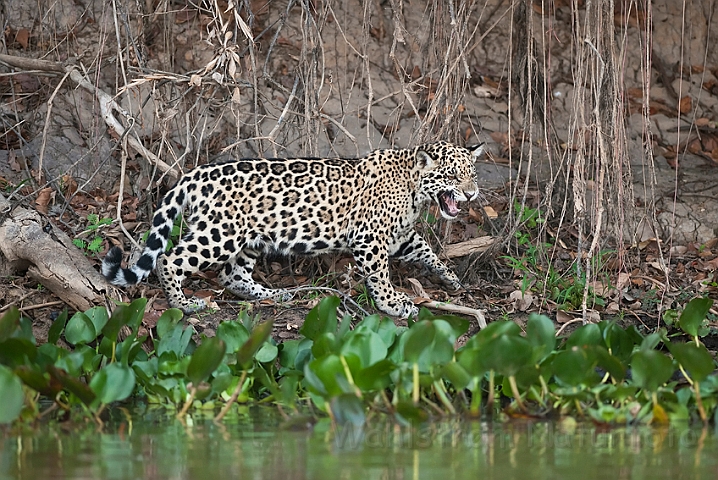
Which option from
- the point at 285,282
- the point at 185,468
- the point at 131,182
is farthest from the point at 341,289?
the point at 185,468

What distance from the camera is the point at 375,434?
5.32 m

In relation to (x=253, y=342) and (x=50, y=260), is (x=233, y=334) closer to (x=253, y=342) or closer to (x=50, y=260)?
(x=253, y=342)

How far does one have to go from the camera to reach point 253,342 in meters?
5.48

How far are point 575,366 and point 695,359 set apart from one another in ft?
2.09

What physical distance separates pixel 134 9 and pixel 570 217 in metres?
4.84

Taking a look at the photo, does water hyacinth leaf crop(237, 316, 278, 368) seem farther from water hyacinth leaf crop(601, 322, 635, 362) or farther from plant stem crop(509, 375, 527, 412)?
water hyacinth leaf crop(601, 322, 635, 362)

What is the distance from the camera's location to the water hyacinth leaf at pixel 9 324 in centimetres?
564

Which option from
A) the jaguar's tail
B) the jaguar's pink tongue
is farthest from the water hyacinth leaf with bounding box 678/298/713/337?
the jaguar's tail

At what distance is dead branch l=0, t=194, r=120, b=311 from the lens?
7.40m

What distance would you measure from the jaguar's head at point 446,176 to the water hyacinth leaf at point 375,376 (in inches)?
112

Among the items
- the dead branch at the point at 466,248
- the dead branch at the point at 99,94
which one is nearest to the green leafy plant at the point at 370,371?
the dead branch at the point at 99,94

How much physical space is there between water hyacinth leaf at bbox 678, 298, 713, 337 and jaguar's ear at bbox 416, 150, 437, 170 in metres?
2.38

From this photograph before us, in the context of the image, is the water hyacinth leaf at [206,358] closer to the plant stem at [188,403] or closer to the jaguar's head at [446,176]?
the plant stem at [188,403]

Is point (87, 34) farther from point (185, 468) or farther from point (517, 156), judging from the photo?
point (185, 468)
